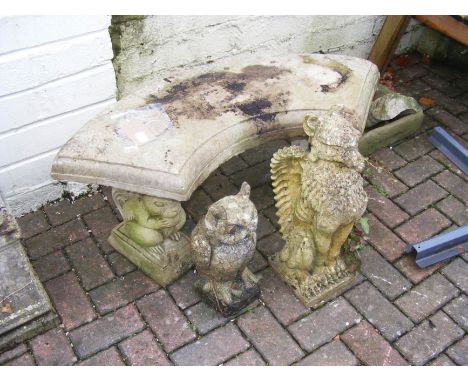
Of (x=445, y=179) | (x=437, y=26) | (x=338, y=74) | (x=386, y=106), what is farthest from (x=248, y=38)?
(x=445, y=179)

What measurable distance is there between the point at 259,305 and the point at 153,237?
899 mm

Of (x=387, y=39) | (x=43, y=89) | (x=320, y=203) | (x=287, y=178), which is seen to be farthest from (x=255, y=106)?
(x=387, y=39)

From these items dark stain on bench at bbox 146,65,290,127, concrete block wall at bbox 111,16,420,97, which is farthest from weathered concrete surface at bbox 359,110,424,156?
dark stain on bench at bbox 146,65,290,127

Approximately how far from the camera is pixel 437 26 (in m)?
5.30

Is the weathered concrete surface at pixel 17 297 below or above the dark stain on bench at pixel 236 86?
below

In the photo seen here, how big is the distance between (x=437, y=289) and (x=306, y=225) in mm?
1191

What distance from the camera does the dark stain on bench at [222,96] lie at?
389 cm

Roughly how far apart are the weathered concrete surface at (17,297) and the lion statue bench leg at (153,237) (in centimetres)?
69

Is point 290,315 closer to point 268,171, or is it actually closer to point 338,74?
point 268,171

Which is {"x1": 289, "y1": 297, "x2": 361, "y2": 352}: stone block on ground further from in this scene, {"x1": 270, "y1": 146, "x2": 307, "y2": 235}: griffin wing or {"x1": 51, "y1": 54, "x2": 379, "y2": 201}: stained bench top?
{"x1": 51, "y1": 54, "x2": 379, "y2": 201}: stained bench top

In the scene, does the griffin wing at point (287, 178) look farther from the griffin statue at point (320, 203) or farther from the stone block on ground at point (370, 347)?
the stone block on ground at point (370, 347)

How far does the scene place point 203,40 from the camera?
15.6ft

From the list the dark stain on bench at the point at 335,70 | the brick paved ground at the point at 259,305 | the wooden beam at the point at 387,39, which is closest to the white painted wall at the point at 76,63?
the brick paved ground at the point at 259,305

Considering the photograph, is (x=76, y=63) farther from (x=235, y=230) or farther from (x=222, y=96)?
(x=235, y=230)
